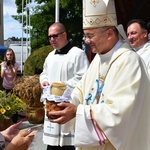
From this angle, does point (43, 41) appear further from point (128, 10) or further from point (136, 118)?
point (136, 118)

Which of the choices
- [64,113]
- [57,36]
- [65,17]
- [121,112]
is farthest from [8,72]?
[65,17]

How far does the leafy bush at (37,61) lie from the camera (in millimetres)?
11633

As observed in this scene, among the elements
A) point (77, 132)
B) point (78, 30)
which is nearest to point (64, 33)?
point (77, 132)

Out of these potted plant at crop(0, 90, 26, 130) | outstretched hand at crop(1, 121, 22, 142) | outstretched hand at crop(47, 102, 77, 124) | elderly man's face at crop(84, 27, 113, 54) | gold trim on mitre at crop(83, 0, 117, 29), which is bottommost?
A: potted plant at crop(0, 90, 26, 130)

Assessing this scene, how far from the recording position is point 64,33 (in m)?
4.70

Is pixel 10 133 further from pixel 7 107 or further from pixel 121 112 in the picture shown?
pixel 7 107

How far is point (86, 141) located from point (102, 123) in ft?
0.60

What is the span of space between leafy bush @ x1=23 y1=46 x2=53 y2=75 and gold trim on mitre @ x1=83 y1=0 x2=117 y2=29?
8585mm

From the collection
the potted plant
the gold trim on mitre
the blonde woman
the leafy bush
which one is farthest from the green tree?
the gold trim on mitre

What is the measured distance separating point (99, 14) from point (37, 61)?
8920 millimetres

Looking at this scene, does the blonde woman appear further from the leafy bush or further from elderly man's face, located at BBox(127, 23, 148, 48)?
elderly man's face, located at BBox(127, 23, 148, 48)

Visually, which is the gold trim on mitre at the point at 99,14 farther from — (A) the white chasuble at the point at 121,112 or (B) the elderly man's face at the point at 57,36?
(B) the elderly man's face at the point at 57,36

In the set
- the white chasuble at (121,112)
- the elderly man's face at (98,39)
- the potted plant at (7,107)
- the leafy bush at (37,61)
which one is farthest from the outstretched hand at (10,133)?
the leafy bush at (37,61)

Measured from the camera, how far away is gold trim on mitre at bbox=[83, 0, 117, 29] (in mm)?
2883
